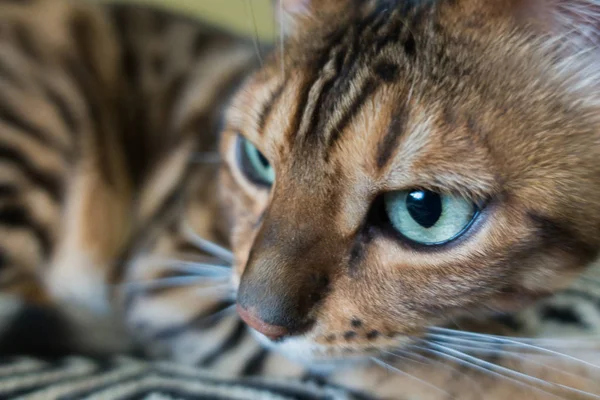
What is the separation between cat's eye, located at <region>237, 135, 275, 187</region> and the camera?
892mm

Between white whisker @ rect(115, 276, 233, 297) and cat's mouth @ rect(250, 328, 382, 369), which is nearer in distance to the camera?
cat's mouth @ rect(250, 328, 382, 369)

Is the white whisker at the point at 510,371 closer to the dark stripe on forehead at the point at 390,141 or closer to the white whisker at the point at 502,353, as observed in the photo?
the white whisker at the point at 502,353

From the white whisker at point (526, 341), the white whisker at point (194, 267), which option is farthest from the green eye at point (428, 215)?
the white whisker at point (194, 267)

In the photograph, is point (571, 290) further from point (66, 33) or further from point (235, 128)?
point (66, 33)

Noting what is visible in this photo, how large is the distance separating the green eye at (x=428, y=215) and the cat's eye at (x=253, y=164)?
9.2 inches

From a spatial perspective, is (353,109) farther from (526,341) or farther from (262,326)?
(526,341)

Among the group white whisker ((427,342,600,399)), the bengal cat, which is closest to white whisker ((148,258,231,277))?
the bengal cat

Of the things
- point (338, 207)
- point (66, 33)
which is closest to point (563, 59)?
point (338, 207)

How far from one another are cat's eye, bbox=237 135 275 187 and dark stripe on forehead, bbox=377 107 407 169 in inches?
9.1

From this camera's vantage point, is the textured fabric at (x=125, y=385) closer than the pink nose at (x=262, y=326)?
No

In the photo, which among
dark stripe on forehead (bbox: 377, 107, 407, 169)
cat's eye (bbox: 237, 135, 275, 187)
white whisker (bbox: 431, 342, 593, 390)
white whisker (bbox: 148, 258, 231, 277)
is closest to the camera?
dark stripe on forehead (bbox: 377, 107, 407, 169)

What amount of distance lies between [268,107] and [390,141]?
0.72 ft

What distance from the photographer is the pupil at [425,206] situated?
69 cm

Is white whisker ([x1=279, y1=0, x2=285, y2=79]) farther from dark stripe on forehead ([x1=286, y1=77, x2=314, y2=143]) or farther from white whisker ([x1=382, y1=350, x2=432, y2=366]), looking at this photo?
white whisker ([x1=382, y1=350, x2=432, y2=366])
